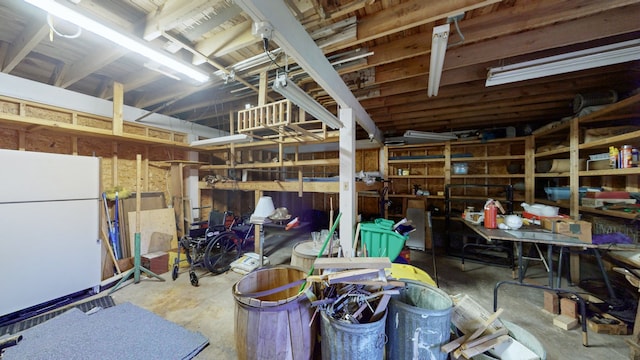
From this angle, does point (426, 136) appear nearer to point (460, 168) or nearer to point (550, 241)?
point (460, 168)

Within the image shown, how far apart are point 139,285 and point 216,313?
1581 millimetres

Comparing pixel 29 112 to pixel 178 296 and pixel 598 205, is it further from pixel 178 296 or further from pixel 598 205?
pixel 598 205

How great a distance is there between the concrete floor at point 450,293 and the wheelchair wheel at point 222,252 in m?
0.19

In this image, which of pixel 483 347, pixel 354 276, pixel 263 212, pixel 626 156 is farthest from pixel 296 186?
pixel 626 156

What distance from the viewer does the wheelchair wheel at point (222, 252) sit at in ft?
11.0

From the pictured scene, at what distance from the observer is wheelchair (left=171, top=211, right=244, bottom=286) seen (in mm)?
3332

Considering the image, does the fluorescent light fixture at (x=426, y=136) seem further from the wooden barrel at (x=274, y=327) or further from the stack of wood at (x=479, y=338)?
the wooden barrel at (x=274, y=327)

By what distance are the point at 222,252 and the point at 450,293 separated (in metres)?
3.54

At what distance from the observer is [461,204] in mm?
5121

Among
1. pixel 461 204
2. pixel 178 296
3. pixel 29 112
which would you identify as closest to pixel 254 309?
pixel 178 296

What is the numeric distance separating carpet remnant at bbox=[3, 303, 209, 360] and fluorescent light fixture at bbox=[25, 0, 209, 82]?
2736 mm

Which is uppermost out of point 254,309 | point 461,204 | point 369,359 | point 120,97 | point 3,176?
point 120,97

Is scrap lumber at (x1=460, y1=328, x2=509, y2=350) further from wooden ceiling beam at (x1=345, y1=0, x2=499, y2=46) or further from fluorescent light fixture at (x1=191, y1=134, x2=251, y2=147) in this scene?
fluorescent light fixture at (x1=191, y1=134, x2=251, y2=147)

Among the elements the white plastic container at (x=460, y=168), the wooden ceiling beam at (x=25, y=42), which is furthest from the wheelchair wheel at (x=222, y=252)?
the white plastic container at (x=460, y=168)
